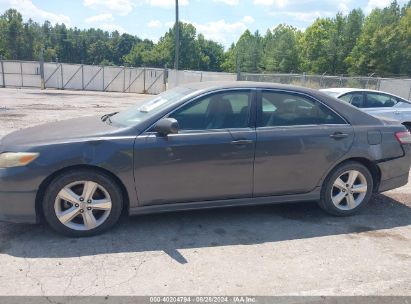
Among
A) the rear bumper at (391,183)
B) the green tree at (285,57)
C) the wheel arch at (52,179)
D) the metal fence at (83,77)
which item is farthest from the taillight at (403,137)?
the green tree at (285,57)

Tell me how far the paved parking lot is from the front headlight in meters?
0.76

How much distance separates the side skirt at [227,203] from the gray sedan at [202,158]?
0.01 m

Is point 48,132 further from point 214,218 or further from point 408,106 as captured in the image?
→ point 408,106

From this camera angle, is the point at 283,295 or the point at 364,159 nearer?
the point at 283,295

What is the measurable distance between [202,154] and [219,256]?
3.48 feet

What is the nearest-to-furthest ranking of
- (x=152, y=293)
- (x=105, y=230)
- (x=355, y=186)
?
(x=152, y=293), (x=105, y=230), (x=355, y=186)

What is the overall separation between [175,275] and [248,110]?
6.60ft

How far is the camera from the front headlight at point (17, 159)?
377 centimetres

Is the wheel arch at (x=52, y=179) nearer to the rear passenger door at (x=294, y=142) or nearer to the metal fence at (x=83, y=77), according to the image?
the rear passenger door at (x=294, y=142)

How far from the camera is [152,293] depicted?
3098 millimetres

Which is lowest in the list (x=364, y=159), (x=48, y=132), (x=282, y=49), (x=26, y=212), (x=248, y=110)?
(x=26, y=212)

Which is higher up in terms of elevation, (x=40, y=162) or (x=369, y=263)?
(x=40, y=162)

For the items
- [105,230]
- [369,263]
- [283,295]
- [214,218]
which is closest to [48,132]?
[105,230]

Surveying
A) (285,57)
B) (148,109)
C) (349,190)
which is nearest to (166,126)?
(148,109)
